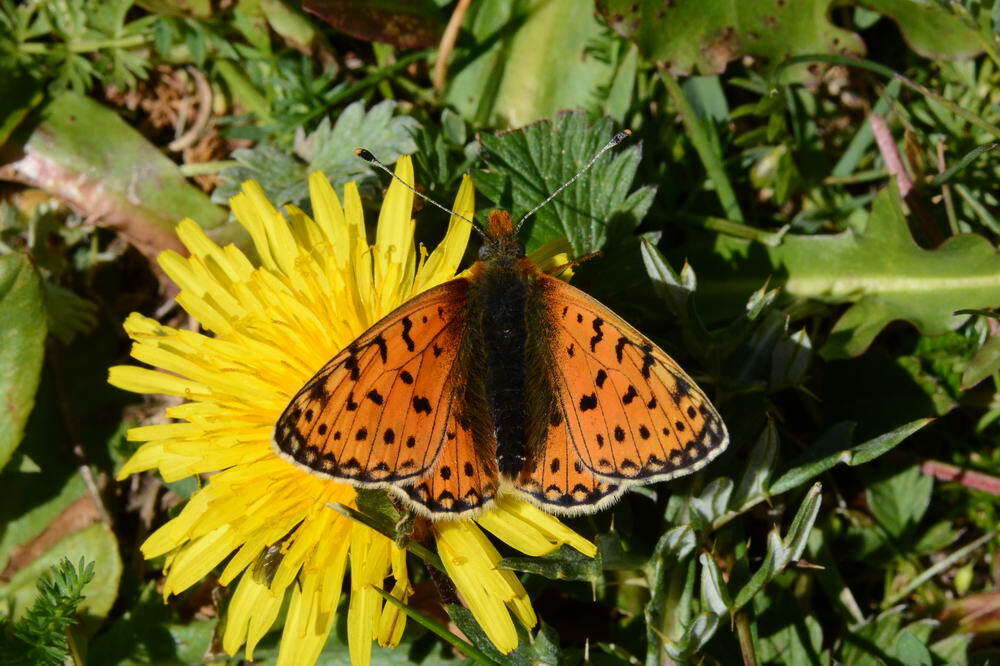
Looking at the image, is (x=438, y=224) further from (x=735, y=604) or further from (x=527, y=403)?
(x=735, y=604)

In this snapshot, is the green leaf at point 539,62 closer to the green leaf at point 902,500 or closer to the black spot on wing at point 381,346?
the black spot on wing at point 381,346

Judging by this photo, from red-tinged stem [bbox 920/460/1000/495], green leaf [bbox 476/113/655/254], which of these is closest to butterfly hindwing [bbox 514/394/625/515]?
green leaf [bbox 476/113/655/254]

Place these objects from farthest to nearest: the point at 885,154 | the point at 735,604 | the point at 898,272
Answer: the point at 885,154, the point at 898,272, the point at 735,604

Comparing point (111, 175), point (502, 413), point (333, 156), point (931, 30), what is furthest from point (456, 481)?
point (931, 30)

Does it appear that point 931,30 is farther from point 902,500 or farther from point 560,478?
point 560,478

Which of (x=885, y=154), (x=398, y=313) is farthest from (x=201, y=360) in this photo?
A: (x=885, y=154)
